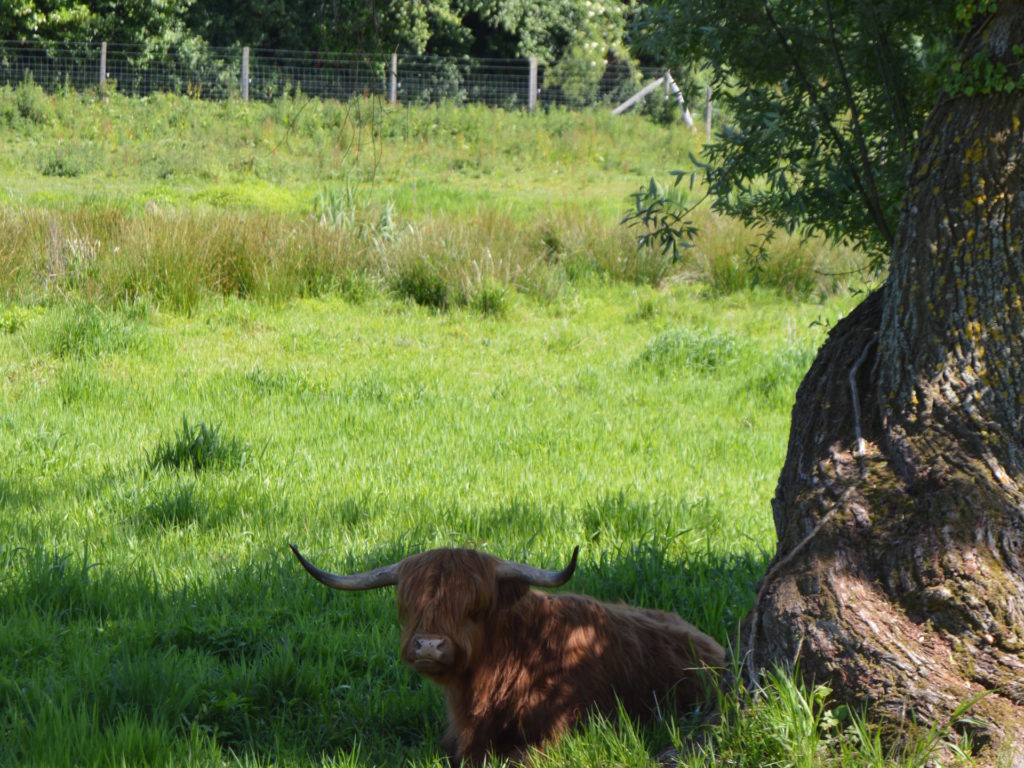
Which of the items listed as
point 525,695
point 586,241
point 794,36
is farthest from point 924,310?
point 586,241

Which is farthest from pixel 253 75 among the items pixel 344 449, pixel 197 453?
pixel 197 453

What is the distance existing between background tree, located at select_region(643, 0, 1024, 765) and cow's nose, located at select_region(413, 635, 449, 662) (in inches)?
41.1

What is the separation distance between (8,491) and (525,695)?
14.2 feet

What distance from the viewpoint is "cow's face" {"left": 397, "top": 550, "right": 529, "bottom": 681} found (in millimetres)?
3949

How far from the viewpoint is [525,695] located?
14.1 feet

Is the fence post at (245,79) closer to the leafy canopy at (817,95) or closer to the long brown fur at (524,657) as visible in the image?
the leafy canopy at (817,95)

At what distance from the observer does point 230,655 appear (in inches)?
199

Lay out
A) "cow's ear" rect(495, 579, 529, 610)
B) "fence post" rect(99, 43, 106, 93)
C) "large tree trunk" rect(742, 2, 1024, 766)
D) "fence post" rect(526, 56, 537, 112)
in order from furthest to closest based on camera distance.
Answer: "fence post" rect(526, 56, 537, 112) < "fence post" rect(99, 43, 106, 93) < "cow's ear" rect(495, 579, 529, 610) < "large tree trunk" rect(742, 2, 1024, 766)

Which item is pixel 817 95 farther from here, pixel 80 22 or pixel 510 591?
pixel 80 22

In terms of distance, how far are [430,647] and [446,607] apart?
169 millimetres

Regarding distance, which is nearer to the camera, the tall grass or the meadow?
the meadow

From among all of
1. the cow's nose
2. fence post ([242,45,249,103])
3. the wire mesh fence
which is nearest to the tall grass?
the cow's nose

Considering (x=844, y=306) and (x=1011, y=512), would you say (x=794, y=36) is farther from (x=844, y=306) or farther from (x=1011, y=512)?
(x=844, y=306)

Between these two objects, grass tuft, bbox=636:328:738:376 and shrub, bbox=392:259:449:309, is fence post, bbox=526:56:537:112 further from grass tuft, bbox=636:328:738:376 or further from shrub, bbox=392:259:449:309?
grass tuft, bbox=636:328:738:376
